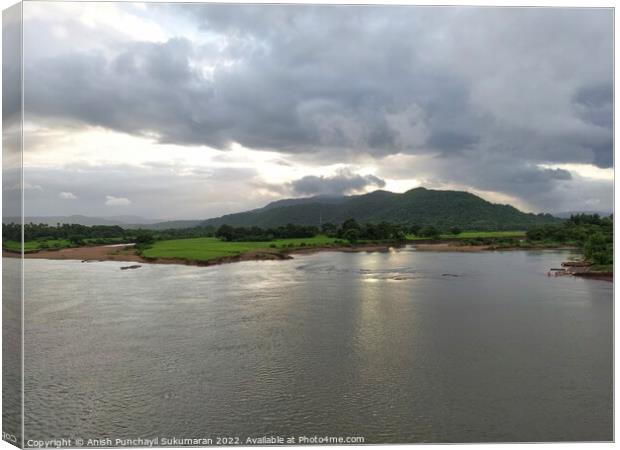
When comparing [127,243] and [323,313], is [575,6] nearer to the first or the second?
[323,313]

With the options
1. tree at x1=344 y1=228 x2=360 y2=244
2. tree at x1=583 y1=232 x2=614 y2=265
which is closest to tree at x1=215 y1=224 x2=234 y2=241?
tree at x1=344 y1=228 x2=360 y2=244

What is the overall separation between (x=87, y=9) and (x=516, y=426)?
529cm

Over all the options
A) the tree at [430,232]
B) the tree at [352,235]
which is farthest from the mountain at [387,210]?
the tree at [430,232]

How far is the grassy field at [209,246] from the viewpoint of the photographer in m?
6.03

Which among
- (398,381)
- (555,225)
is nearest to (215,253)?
(398,381)

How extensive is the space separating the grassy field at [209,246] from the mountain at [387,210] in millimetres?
353

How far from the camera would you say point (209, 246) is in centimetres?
633

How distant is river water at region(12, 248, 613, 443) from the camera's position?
3760 mm

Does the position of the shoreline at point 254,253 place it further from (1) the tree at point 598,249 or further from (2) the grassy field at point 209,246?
(1) the tree at point 598,249

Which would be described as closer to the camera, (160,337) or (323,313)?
(160,337)

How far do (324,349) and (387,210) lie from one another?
1997 mm

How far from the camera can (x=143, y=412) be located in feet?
12.6

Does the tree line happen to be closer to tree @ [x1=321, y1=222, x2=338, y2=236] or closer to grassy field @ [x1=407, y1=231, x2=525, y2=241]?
tree @ [x1=321, y1=222, x2=338, y2=236]

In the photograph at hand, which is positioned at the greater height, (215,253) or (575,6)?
(575,6)
